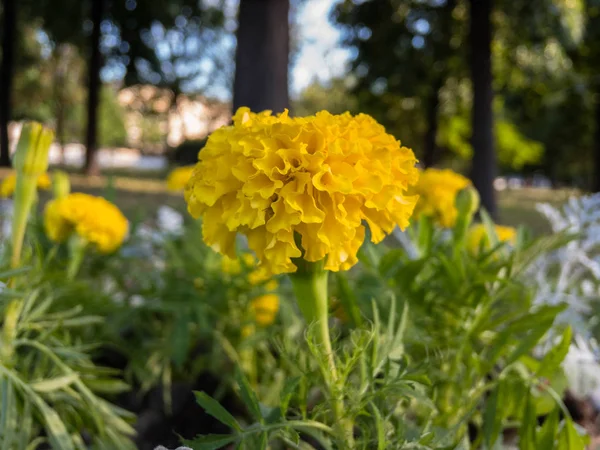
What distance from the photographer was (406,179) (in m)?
0.67

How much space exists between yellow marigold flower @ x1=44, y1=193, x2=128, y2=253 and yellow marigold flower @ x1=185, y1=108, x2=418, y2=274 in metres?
0.95

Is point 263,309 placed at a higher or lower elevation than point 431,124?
lower

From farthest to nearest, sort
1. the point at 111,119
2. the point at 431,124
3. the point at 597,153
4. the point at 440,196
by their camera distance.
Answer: the point at 111,119, the point at 431,124, the point at 597,153, the point at 440,196

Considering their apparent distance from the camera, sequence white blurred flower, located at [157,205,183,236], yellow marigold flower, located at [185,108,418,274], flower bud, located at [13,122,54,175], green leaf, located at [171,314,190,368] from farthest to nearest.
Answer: white blurred flower, located at [157,205,183,236] < green leaf, located at [171,314,190,368] < flower bud, located at [13,122,54,175] < yellow marigold flower, located at [185,108,418,274]

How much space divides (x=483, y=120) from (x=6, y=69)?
848 centimetres

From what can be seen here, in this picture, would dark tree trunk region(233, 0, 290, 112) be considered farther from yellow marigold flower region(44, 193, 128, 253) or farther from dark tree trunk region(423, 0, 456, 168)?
dark tree trunk region(423, 0, 456, 168)

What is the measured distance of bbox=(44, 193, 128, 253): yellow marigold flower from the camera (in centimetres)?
151

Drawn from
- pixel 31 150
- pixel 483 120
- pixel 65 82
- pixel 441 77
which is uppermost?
pixel 65 82

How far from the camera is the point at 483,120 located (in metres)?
6.02

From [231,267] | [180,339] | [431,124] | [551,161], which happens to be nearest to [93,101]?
[431,124]

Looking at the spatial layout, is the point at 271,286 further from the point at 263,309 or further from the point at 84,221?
the point at 84,221

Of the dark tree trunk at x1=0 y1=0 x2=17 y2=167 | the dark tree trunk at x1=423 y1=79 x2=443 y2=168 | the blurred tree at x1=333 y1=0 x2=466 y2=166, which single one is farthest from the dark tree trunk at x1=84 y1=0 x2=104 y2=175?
the dark tree trunk at x1=423 y1=79 x2=443 y2=168

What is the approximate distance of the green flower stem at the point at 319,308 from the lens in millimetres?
664

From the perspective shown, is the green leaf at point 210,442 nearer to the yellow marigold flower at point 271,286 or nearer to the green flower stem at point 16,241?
the green flower stem at point 16,241
